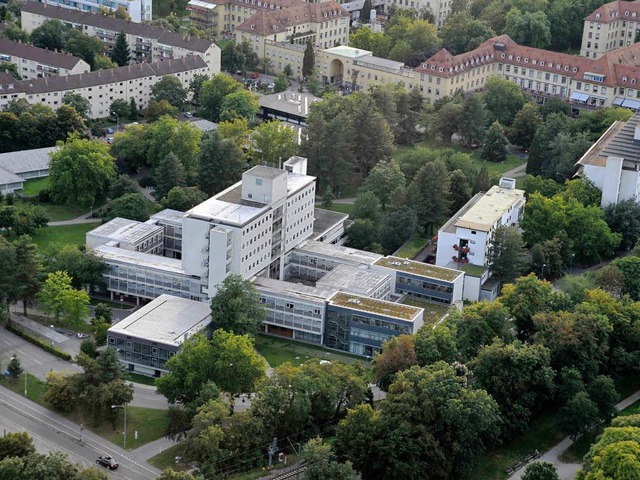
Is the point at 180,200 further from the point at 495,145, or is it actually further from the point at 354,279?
the point at 495,145

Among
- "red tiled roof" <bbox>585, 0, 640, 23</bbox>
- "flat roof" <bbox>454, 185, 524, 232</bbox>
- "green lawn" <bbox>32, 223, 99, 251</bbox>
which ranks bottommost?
"green lawn" <bbox>32, 223, 99, 251</bbox>

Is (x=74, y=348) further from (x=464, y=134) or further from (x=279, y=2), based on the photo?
(x=279, y=2)

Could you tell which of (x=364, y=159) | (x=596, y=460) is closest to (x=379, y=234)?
(x=364, y=159)

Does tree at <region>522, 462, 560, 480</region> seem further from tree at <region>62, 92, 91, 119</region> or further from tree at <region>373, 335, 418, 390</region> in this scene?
tree at <region>62, 92, 91, 119</region>

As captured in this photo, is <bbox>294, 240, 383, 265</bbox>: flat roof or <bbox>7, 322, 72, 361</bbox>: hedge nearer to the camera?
<bbox>7, 322, 72, 361</bbox>: hedge

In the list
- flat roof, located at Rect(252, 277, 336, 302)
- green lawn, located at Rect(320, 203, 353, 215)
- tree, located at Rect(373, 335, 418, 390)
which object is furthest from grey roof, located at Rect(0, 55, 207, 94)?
tree, located at Rect(373, 335, 418, 390)

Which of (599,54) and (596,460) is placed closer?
(596,460)
